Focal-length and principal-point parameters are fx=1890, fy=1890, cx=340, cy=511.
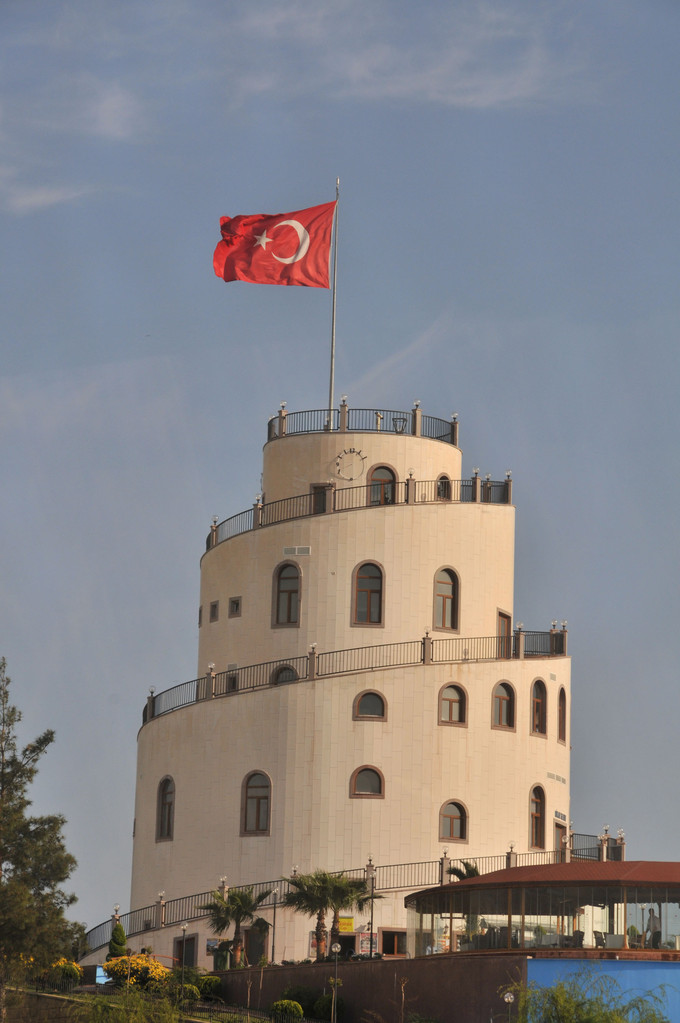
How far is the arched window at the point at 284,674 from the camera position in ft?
185

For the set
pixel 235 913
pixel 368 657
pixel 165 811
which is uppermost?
pixel 368 657

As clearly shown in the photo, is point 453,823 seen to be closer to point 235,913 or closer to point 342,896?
point 342,896

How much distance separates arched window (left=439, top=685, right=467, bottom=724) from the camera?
5494 centimetres

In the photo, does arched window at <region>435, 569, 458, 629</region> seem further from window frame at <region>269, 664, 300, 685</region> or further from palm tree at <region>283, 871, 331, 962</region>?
palm tree at <region>283, 871, 331, 962</region>

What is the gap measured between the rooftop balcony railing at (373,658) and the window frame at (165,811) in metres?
2.27

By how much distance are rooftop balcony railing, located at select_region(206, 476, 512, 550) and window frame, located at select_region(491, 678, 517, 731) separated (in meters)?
5.85

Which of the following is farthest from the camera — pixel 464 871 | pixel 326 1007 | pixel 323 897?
pixel 464 871

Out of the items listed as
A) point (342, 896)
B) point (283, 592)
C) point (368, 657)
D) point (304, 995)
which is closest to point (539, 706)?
point (368, 657)

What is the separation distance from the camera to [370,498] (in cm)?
5831

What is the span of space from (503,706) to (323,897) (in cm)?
1008

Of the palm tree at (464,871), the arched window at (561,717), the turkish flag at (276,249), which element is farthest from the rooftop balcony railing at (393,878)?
the turkish flag at (276,249)

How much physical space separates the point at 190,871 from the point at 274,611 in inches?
320

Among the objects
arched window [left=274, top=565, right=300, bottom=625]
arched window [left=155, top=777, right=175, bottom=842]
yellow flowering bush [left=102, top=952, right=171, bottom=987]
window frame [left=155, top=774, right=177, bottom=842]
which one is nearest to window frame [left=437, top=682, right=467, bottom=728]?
arched window [left=274, top=565, right=300, bottom=625]

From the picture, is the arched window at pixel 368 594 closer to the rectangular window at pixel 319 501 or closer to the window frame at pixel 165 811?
the rectangular window at pixel 319 501
